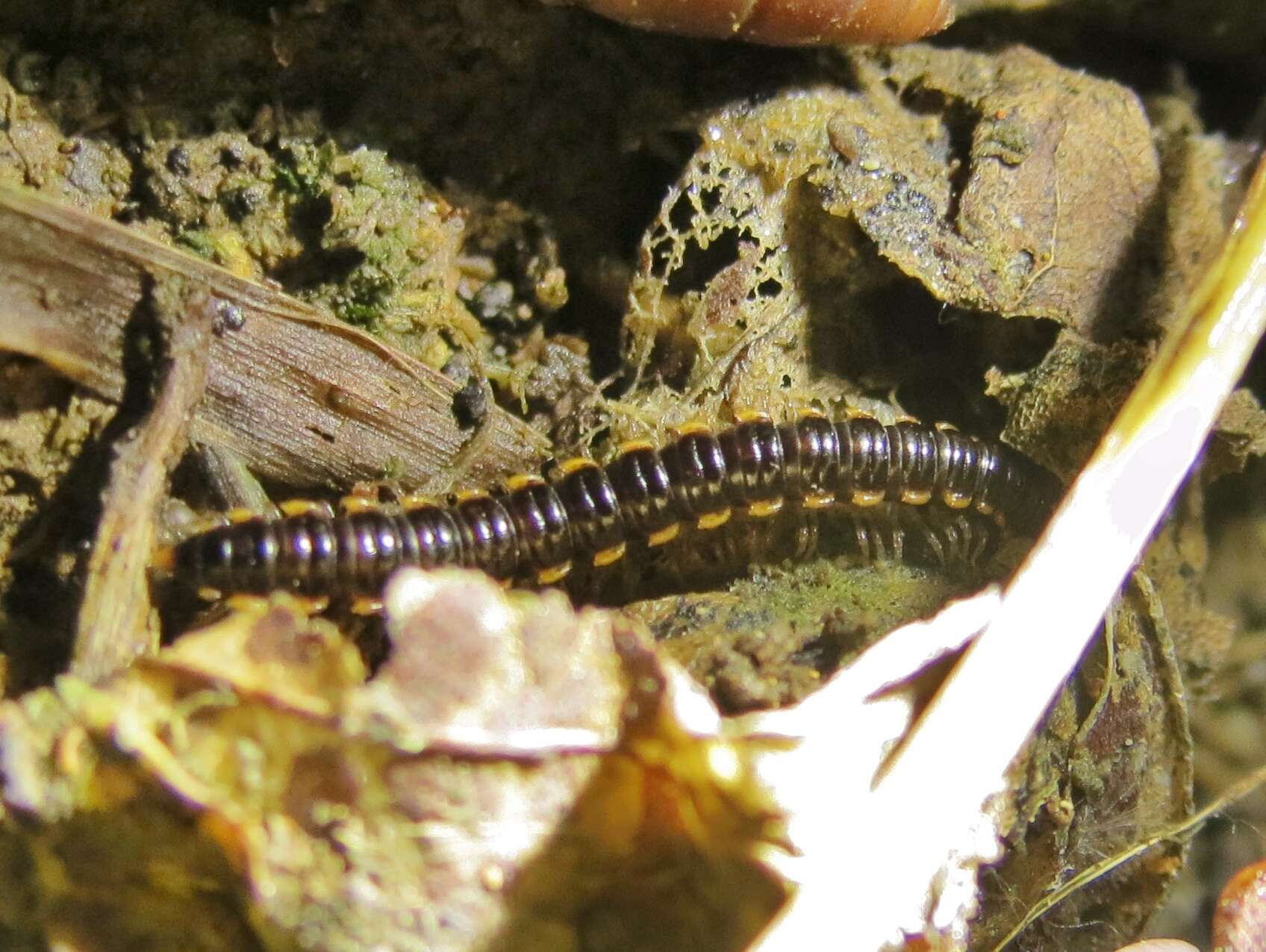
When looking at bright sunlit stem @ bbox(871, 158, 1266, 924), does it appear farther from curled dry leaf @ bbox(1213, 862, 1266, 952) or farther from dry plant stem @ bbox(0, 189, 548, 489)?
dry plant stem @ bbox(0, 189, 548, 489)

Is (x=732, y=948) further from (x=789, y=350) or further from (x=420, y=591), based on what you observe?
(x=789, y=350)

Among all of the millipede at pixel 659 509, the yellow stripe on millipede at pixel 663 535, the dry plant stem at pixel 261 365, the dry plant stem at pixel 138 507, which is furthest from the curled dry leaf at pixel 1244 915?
the dry plant stem at pixel 138 507

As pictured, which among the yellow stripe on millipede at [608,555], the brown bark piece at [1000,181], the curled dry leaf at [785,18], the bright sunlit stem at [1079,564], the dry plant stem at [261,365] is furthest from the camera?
the brown bark piece at [1000,181]

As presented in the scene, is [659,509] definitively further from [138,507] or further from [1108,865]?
[1108,865]

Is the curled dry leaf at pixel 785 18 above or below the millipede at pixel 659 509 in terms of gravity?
above

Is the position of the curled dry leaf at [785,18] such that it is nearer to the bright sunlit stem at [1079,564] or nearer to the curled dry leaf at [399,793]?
the bright sunlit stem at [1079,564]

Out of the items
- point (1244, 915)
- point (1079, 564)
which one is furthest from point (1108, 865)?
point (1079, 564)

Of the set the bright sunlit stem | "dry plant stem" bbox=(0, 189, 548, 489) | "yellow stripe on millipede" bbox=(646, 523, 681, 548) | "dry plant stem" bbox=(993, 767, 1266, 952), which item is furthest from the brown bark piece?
"dry plant stem" bbox=(993, 767, 1266, 952)
